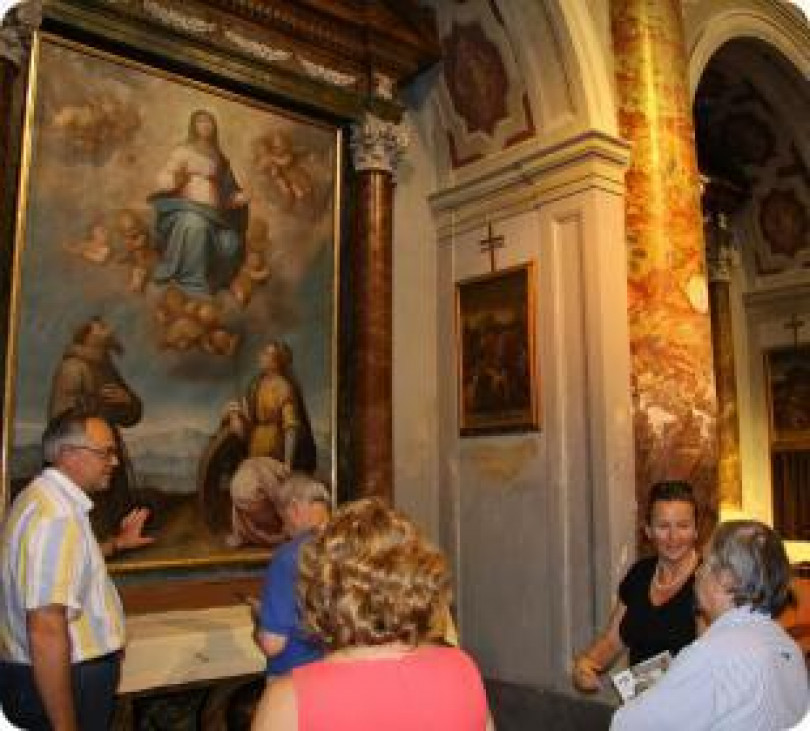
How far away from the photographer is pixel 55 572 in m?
2.76

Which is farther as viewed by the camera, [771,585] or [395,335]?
[395,335]

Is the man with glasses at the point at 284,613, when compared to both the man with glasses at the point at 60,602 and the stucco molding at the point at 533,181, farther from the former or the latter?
the stucco molding at the point at 533,181

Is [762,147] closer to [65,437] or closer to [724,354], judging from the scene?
[724,354]

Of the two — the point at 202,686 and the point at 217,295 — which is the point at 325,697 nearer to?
the point at 202,686

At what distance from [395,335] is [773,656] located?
16.0 ft

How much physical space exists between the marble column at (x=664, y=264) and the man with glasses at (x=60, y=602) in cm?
366

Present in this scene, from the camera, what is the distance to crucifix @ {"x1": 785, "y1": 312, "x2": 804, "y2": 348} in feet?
33.6

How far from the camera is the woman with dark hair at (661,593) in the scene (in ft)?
9.95

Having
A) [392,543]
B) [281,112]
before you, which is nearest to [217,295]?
[281,112]

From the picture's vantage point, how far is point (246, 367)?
17.9 feet

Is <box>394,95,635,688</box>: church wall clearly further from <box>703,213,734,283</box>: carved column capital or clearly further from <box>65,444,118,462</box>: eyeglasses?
<box>703,213,734,283</box>: carved column capital

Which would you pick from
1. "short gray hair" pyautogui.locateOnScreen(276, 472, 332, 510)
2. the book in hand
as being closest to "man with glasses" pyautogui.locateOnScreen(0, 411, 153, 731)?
"short gray hair" pyautogui.locateOnScreen(276, 472, 332, 510)

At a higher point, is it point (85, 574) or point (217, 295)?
point (217, 295)

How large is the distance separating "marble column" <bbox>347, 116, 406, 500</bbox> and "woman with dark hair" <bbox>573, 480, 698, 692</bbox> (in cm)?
262
